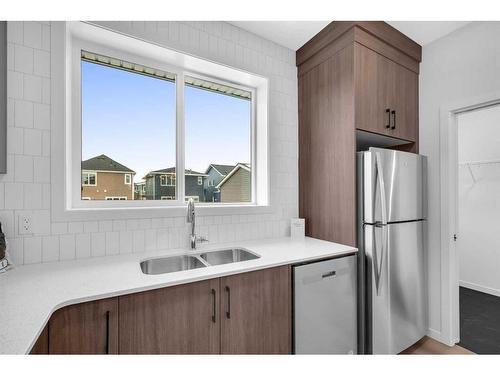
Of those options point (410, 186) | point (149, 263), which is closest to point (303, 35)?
point (410, 186)

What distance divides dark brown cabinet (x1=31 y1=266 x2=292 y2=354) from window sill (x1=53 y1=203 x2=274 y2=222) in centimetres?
67

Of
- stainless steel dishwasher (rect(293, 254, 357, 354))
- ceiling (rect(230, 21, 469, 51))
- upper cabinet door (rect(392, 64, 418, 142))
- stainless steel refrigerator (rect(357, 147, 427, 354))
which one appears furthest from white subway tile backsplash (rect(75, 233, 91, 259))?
upper cabinet door (rect(392, 64, 418, 142))

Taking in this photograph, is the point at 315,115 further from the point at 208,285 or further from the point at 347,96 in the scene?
the point at 208,285

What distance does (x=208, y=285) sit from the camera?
1235mm

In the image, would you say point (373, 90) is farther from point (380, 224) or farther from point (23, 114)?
point (23, 114)

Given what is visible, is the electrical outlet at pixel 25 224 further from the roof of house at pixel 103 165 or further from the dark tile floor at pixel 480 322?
the dark tile floor at pixel 480 322

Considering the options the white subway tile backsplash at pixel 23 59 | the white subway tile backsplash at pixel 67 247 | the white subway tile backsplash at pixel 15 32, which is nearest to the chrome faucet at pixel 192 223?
the white subway tile backsplash at pixel 67 247

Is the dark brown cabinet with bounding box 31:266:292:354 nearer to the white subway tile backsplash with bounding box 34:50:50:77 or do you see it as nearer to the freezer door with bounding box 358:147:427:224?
the freezer door with bounding box 358:147:427:224

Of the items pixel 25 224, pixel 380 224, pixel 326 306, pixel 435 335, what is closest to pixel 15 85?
pixel 25 224

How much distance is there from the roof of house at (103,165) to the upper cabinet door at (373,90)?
1.78 metres

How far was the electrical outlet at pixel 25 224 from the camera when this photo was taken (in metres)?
1.32

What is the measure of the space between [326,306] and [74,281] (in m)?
1.44

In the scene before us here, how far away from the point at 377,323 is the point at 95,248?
77.1 inches

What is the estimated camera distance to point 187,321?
→ 1.18 metres
